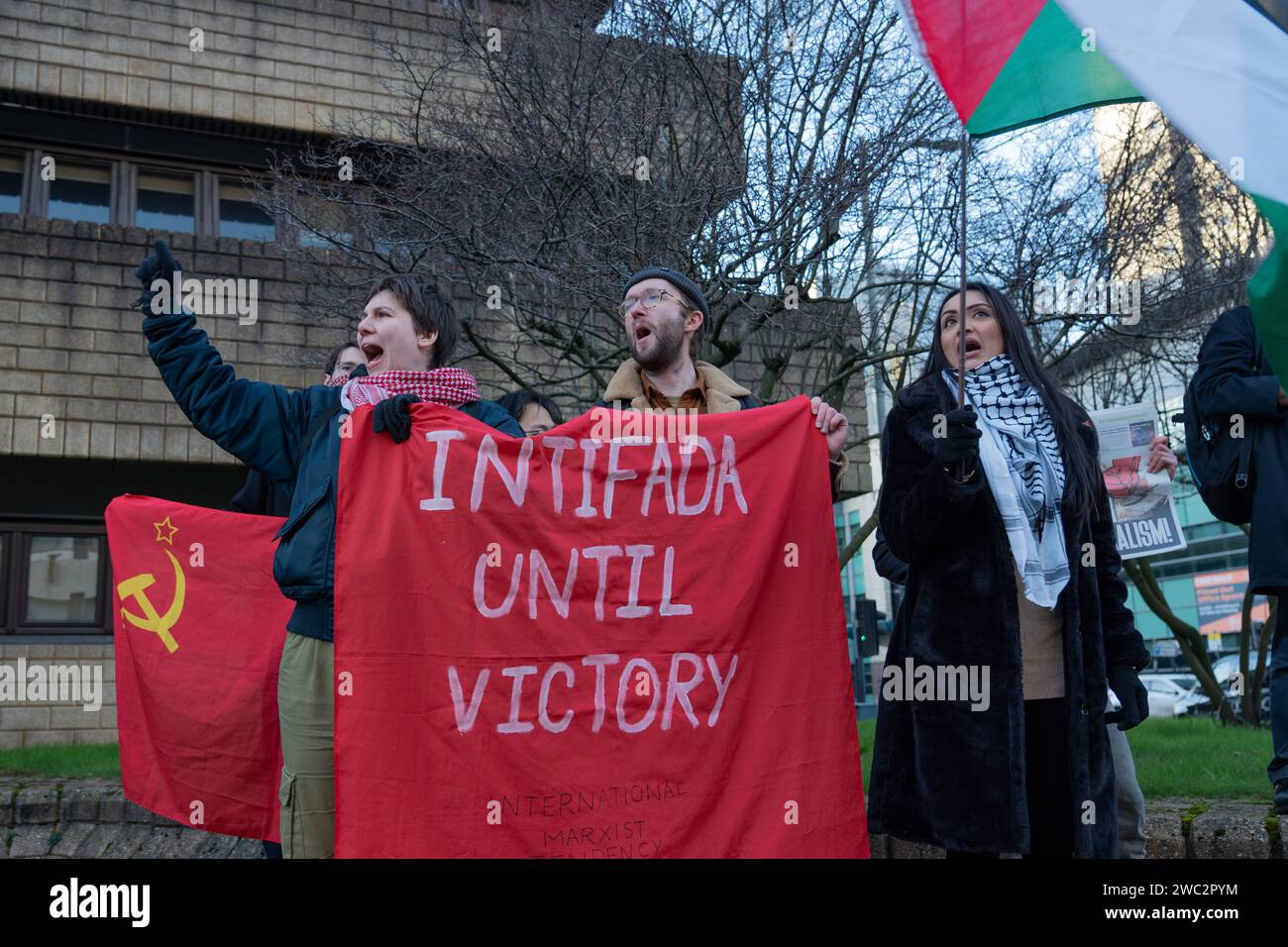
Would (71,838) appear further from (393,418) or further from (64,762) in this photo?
(393,418)

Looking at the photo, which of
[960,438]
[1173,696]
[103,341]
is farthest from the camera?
[1173,696]

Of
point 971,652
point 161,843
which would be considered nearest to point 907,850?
point 971,652

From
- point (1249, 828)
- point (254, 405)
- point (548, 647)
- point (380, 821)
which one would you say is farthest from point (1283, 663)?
point (254, 405)

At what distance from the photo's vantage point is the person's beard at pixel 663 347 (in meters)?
4.07

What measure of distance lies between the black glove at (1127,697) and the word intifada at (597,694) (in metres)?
1.09

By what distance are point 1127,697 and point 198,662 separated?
11.2 ft

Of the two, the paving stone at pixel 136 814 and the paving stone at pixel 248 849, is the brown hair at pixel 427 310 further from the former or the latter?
the paving stone at pixel 136 814

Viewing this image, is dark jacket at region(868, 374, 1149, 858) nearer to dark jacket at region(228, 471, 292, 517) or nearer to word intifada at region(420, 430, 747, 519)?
word intifada at region(420, 430, 747, 519)

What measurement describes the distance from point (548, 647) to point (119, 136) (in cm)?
948

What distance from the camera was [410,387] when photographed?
3764 mm

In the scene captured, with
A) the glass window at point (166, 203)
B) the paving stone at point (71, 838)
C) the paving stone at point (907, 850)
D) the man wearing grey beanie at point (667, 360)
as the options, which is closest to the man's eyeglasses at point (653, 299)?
the man wearing grey beanie at point (667, 360)

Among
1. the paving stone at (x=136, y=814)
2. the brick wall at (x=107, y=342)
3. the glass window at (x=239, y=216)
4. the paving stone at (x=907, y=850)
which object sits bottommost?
the paving stone at (x=136, y=814)

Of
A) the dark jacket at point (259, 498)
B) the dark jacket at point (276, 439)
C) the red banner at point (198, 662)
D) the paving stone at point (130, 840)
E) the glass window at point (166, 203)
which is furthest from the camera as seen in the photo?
the glass window at point (166, 203)
